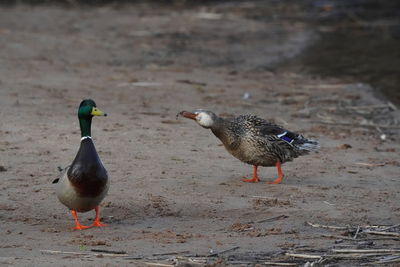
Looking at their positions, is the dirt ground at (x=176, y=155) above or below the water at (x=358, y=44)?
above

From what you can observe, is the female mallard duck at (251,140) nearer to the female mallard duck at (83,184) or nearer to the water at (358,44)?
the female mallard duck at (83,184)

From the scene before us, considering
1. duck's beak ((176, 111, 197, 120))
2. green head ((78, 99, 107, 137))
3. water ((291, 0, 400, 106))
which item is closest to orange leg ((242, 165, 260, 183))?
duck's beak ((176, 111, 197, 120))

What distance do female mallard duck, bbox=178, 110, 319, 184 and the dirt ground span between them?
0.83 ft

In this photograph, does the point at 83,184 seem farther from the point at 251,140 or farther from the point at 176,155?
the point at 176,155

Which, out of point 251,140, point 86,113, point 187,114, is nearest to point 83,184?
point 86,113

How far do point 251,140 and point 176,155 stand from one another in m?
1.20

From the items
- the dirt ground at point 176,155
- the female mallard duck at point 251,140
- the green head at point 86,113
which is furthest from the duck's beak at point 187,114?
the green head at point 86,113

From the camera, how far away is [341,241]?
6.86m

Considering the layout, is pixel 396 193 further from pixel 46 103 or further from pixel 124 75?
pixel 124 75

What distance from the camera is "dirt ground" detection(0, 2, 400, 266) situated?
7004mm

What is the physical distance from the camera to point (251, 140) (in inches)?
352

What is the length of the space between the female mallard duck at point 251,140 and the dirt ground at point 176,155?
25cm

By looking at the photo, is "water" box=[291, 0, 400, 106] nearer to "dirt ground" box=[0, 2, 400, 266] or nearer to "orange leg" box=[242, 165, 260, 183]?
"dirt ground" box=[0, 2, 400, 266]

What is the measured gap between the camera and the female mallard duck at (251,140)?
29.2ft
